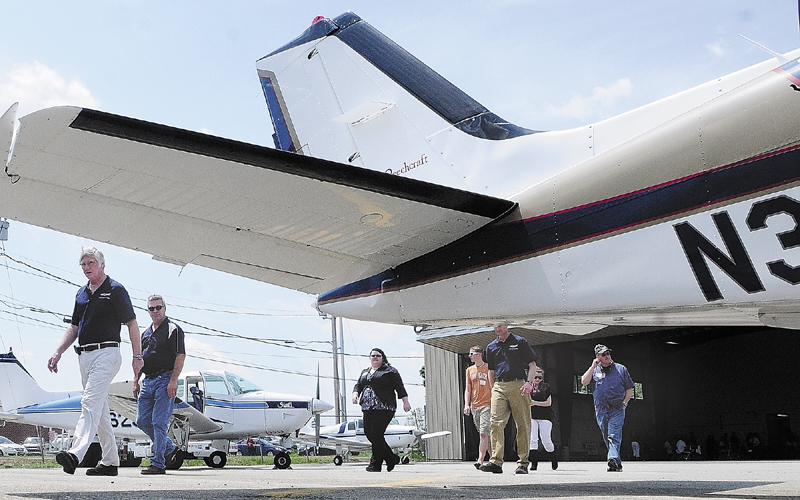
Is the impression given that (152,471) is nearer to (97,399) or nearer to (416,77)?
(97,399)

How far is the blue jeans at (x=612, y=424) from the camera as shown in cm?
818

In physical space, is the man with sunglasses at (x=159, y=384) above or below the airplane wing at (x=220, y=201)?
below

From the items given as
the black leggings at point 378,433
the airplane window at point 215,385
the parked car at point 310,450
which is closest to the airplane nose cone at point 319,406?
the airplane window at point 215,385

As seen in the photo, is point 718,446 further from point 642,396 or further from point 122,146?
point 122,146

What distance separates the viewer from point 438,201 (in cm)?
455

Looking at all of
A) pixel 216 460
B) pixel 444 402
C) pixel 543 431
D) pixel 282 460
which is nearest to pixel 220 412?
pixel 216 460

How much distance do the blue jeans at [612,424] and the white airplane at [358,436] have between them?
1371cm

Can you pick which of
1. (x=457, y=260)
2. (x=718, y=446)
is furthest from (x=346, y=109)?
(x=718, y=446)

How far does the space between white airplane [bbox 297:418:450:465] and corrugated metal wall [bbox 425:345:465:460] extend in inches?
26.7

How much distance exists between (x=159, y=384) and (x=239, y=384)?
9774mm

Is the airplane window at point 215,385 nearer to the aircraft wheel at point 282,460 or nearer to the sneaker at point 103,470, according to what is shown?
the aircraft wheel at point 282,460

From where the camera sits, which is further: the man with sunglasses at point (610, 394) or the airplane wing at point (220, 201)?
the man with sunglasses at point (610, 394)

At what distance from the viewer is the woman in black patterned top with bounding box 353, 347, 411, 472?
25.0 ft

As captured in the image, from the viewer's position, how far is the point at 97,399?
4.94 metres
